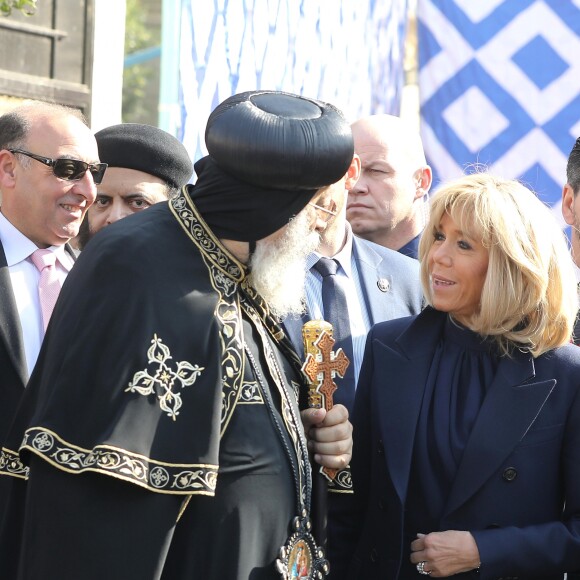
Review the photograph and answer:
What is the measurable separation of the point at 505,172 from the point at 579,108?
57 centimetres

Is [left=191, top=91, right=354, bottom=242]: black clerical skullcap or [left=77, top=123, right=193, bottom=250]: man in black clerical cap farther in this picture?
[left=77, top=123, right=193, bottom=250]: man in black clerical cap

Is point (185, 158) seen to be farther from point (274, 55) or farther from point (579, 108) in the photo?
point (579, 108)

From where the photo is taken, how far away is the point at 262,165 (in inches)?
108

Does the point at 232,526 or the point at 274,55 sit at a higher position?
the point at 274,55

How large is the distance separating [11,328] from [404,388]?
127 centimetres

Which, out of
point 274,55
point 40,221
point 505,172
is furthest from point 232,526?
point 505,172

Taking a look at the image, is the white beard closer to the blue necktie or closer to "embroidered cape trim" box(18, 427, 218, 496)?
"embroidered cape trim" box(18, 427, 218, 496)

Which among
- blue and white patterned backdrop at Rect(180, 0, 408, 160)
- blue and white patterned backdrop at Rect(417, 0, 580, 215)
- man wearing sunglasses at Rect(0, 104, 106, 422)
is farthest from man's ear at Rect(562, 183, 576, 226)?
blue and white patterned backdrop at Rect(417, 0, 580, 215)

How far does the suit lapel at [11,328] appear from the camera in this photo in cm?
349

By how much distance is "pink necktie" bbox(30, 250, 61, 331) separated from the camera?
12.3 feet

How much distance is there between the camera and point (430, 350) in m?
3.44

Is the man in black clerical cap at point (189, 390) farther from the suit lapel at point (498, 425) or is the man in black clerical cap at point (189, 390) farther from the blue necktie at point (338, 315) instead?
the blue necktie at point (338, 315)

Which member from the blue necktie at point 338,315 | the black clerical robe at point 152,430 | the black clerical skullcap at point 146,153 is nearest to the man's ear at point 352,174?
the blue necktie at point 338,315

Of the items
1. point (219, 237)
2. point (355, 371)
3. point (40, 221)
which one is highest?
point (219, 237)
